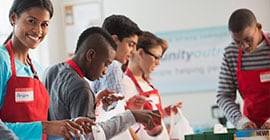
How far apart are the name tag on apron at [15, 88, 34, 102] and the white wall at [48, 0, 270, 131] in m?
2.79

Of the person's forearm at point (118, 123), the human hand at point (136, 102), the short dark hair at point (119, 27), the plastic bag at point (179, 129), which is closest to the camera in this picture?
the person's forearm at point (118, 123)

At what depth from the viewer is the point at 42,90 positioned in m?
1.48

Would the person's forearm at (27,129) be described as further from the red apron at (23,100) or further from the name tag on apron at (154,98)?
the name tag on apron at (154,98)

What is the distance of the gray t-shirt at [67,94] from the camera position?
1.42m

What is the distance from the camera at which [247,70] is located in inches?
87.0

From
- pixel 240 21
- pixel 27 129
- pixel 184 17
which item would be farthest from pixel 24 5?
pixel 184 17

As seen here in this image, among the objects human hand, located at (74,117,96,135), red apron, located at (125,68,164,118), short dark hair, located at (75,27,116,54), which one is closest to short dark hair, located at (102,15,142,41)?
red apron, located at (125,68,164,118)

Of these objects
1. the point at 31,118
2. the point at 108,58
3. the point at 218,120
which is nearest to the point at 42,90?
the point at 31,118

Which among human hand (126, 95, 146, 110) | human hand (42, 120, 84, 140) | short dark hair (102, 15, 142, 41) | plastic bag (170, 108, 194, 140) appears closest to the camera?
human hand (42, 120, 84, 140)

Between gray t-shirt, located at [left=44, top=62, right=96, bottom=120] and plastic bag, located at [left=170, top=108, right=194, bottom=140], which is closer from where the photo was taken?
gray t-shirt, located at [left=44, top=62, right=96, bottom=120]

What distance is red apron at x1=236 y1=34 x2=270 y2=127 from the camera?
2.18m

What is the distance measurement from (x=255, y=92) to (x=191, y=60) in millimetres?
2208

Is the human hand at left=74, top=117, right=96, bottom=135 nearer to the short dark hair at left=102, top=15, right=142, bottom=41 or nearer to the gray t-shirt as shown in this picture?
the gray t-shirt

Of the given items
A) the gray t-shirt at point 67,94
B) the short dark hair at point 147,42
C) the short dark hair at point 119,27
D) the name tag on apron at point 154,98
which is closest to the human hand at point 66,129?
the gray t-shirt at point 67,94
